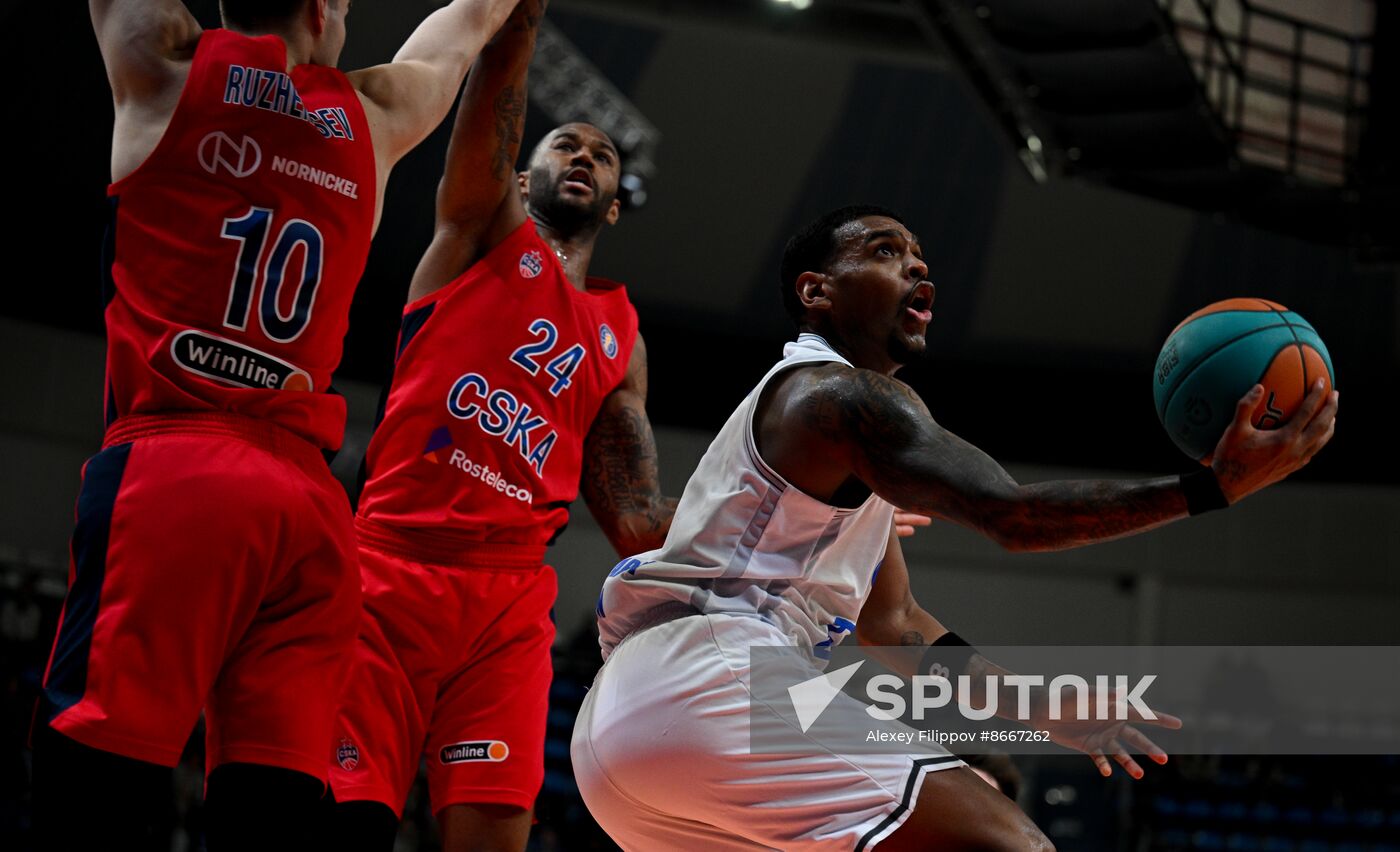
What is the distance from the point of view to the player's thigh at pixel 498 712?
12.2 feet

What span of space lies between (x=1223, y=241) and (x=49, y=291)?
12.6 m

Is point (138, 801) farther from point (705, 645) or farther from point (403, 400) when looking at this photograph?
point (403, 400)

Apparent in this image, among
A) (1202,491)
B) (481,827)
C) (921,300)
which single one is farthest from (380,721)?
(1202,491)

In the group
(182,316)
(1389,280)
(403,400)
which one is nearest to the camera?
(182,316)

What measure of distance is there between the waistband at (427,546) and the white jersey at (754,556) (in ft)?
2.63

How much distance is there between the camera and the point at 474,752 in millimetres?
3723

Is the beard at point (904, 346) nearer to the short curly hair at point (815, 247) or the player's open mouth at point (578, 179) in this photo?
the short curly hair at point (815, 247)

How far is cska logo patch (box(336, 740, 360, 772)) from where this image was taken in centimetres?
354

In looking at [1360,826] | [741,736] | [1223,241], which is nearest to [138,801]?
[741,736]

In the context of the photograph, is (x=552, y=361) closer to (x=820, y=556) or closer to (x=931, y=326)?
(x=820, y=556)

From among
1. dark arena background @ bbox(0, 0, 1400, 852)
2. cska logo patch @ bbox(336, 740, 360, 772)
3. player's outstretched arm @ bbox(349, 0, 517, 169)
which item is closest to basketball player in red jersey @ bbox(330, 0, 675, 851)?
cska logo patch @ bbox(336, 740, 360, 772)

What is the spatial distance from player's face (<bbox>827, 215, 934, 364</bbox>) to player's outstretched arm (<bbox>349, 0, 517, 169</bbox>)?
3.29ft

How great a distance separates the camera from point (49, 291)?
1459cm

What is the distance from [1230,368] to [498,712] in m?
2.07
